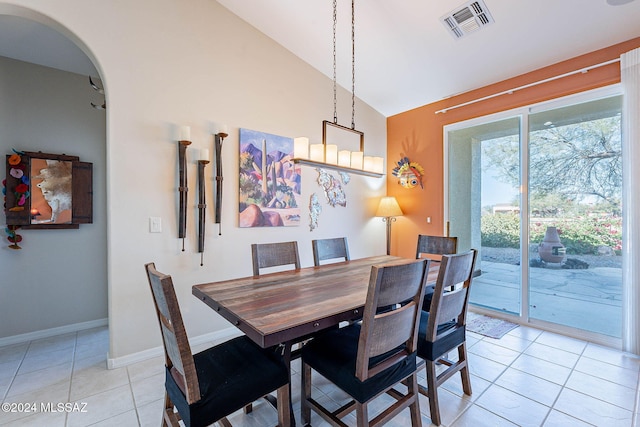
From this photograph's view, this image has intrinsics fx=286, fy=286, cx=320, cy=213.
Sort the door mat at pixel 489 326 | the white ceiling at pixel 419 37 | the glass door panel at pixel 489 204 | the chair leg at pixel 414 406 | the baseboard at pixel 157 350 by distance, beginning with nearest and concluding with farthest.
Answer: the chair leg at pixel 414 406
the baseboard at pixel 157 350
the white ceiling at pixel 419 37
the door mat at pixel 489 326
the glass door panel at pixel 489 204

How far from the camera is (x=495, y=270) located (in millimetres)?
3506

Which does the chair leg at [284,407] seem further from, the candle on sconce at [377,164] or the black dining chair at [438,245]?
the candle on sconce at [377,164]

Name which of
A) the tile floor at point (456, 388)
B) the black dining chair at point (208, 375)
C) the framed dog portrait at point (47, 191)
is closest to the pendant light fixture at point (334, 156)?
the black dining chair at point (208, 375)

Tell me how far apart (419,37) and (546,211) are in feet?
7.56

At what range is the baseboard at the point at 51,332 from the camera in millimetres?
2710

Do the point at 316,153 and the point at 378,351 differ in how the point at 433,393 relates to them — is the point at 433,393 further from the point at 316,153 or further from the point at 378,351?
the point at 316,153

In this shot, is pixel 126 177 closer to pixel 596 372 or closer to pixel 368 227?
pixel 368 227

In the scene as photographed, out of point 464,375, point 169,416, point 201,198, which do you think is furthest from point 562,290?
point 201,198

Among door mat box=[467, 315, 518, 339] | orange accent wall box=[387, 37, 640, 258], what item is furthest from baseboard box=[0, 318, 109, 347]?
door mat box=[467, 315, 518, 339]

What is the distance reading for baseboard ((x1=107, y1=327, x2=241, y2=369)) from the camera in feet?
7.59

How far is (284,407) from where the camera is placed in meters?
1.39

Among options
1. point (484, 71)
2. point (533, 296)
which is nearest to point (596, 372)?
point (533, 296)

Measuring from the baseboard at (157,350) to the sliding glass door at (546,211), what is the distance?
10.0 feet

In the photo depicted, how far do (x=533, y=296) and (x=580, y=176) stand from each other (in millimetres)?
1368
